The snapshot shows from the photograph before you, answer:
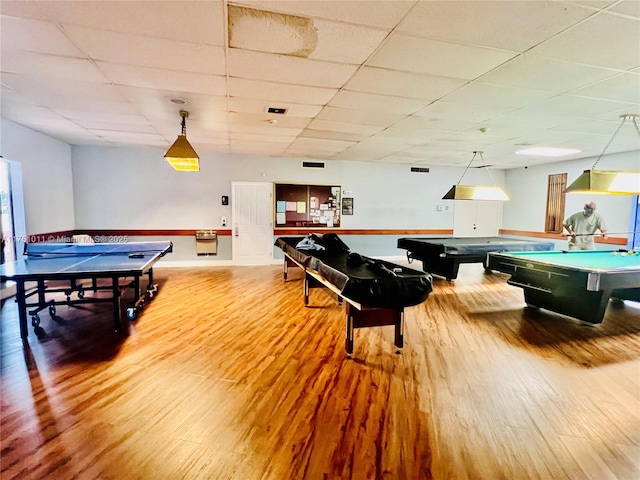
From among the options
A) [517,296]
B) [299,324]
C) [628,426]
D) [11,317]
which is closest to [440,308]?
[517,296]

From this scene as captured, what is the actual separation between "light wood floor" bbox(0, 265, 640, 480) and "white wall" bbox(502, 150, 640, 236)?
3.63 metres

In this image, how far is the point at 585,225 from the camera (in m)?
5.75

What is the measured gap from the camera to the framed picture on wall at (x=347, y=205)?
820cm

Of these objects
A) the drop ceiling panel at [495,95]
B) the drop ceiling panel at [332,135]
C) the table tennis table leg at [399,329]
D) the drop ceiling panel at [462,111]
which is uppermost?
the drop ceiling panel at [332,135]

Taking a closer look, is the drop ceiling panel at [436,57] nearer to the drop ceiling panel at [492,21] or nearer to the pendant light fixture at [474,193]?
the drop ceiling panel at [492,21]

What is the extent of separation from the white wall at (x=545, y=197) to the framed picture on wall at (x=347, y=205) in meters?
4.81

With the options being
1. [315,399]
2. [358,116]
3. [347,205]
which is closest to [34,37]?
[358,116]

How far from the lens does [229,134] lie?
5.35 metres

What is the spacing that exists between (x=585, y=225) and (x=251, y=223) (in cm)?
684

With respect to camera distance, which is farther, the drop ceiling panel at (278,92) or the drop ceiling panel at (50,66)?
the drop ceiling panel at (278,92)

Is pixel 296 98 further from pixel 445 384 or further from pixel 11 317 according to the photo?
pixel 11 317

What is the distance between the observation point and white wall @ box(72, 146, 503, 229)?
682cm

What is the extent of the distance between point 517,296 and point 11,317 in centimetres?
733

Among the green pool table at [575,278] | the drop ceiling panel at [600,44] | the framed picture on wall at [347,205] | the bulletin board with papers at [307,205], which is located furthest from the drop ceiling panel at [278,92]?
the framed picture on wall at [347,205]
